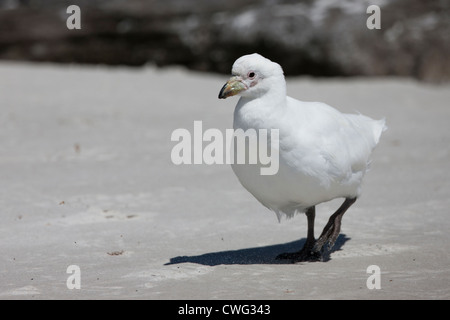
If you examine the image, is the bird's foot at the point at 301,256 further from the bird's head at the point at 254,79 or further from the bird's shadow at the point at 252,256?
the bird's head at the point at 254,79

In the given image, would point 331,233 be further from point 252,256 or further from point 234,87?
point 234,87

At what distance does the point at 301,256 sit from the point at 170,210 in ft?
5.76

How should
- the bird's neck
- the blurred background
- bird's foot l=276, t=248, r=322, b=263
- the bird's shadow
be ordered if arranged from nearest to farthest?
the bird's neck
the bird's shadow
bird's foot l=276, t=248, r=322, b=263
the blurred background

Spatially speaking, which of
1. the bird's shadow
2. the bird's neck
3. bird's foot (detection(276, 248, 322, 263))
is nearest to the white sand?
the bird's shadow

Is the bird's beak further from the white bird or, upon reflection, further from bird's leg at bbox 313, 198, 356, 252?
bird's leg at bbox 313, 198, 356, 252

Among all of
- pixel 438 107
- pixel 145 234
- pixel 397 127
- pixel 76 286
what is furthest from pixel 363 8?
pixel 76 286

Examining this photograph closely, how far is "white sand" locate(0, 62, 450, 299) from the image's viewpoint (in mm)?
5270

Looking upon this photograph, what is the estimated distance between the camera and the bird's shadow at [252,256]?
19.3ft

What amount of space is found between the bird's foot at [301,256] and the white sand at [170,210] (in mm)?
143

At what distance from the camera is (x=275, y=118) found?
5.50 metres

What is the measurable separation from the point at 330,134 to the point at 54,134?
18.1ft

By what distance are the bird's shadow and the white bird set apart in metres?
0.27

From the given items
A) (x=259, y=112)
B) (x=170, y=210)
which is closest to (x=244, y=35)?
(x=170, y=210)

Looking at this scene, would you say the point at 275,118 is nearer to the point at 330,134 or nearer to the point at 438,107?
the point at 330,134
